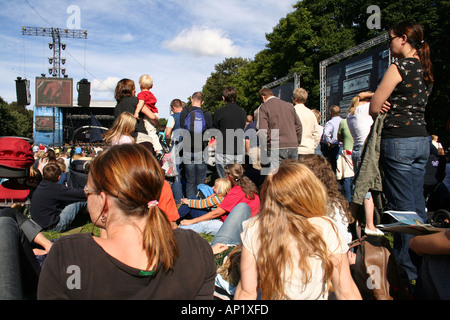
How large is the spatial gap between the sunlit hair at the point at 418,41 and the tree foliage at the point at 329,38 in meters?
14.7

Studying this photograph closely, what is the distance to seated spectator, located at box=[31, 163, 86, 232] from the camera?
4848mm

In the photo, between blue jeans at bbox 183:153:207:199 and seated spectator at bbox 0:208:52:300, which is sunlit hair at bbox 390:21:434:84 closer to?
seated spectator at bbox 0:208:52:300

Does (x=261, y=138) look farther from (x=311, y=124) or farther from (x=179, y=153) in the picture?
(x=179, y=153)

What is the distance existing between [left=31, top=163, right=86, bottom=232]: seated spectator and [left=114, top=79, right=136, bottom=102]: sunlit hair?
138cm

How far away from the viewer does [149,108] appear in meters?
4.99

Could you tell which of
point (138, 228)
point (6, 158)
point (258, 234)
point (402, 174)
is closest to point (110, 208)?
point (138, 228)

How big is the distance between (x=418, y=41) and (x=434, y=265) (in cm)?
189

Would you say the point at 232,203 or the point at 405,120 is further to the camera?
the point at 232,203

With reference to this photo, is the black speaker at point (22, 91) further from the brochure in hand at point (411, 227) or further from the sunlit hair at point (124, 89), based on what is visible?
the brochure in hand at point (411, 227)

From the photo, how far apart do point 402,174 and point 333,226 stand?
1.24 m

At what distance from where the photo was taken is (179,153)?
6156 mm

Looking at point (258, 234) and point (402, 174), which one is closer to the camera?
point (258, 234)

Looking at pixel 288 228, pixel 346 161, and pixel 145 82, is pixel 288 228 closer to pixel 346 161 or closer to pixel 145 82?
pixel 145 82

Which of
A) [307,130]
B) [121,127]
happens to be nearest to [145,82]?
[121,127]
